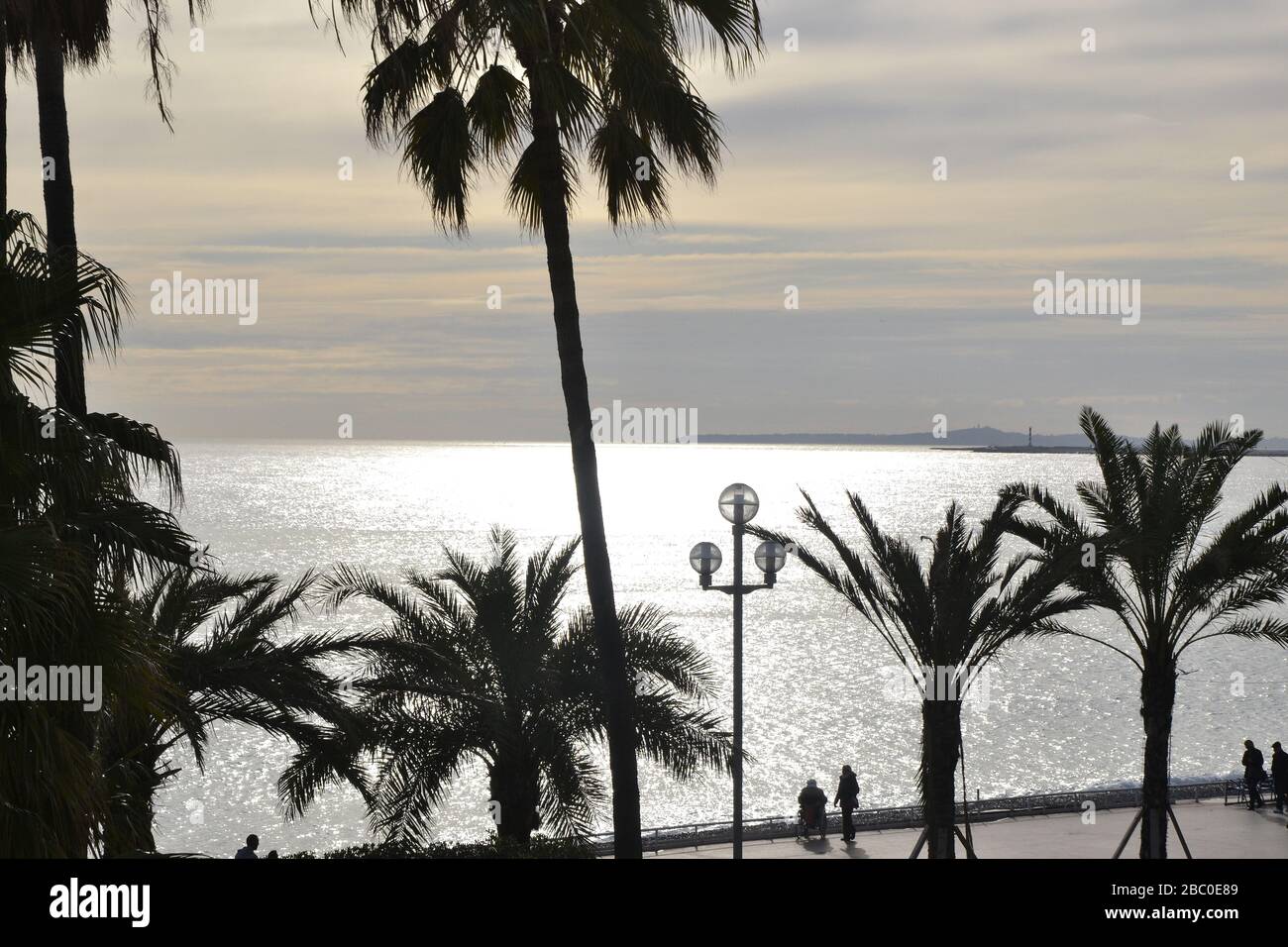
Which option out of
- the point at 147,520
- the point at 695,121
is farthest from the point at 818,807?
the point at 147,520

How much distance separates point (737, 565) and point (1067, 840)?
12082 millimetres

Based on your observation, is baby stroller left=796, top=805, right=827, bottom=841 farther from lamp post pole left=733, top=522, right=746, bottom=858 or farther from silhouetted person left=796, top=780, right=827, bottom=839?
lamp post pole left=733, top=522, right=746, bottom=858

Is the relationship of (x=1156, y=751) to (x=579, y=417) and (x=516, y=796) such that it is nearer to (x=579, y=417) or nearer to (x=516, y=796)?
(x=516, y=796)

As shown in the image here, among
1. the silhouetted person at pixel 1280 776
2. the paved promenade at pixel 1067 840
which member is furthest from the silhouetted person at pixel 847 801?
the silhouetted person at pixel 1280 776

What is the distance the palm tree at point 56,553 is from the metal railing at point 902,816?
15.4m

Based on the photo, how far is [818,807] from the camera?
22.5 metres

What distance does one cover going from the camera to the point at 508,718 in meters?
16.2

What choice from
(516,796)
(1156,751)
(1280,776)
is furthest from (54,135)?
(1280,776)

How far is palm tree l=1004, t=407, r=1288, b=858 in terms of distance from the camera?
17.5 metres

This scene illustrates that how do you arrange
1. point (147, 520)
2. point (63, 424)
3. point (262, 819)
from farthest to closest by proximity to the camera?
point (262, 819) < point (147, 520) < point (63, 424)

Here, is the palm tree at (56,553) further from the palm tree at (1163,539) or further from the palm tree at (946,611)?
the palm tree at (1163,539)

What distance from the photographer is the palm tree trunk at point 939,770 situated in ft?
54.0
